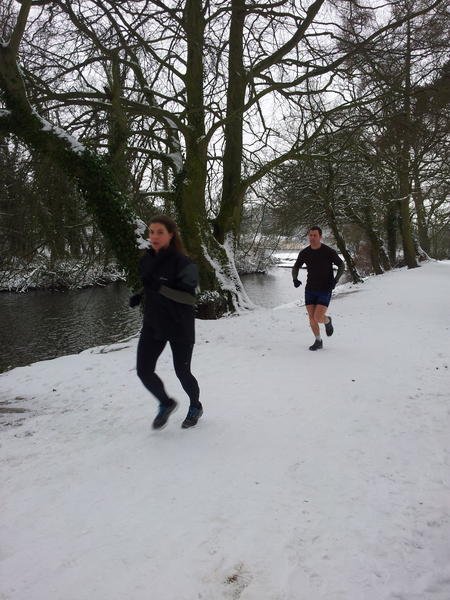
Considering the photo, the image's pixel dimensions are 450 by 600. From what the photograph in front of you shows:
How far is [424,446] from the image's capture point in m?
3.47

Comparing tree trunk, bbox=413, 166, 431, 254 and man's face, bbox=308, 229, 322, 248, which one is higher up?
tree trunk, bbox=413, 166, 431, 254

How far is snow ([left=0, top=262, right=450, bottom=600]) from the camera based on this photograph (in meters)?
2.16

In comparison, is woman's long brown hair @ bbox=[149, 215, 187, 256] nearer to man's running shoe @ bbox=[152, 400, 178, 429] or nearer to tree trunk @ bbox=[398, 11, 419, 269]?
man's running shoe @ bbox=[152, 400, 178, 429]

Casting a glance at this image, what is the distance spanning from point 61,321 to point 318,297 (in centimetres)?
1518

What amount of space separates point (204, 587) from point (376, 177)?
763 inches

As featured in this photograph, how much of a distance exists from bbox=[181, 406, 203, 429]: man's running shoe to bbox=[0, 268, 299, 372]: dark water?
929 cm

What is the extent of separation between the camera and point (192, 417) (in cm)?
396

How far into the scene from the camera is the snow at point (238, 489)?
7.07 feet

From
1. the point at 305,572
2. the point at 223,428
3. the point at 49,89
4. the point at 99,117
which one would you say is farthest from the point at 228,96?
the point at 305,572

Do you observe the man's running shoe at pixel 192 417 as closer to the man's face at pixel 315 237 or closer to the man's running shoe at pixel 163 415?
the man's running shoe at pixel 163 415

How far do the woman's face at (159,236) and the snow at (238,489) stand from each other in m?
1.65

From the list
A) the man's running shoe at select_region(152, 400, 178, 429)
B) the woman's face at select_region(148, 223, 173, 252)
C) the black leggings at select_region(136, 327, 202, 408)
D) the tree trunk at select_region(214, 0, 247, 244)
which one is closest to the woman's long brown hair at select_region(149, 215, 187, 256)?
the woman's face at select_region(148, 223, 173, 252)

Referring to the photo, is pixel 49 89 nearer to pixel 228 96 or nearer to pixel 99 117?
pixel 99 117

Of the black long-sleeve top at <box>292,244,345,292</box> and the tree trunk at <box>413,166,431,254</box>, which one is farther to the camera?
the tree trunk at <box>413,166,431,254</box>
